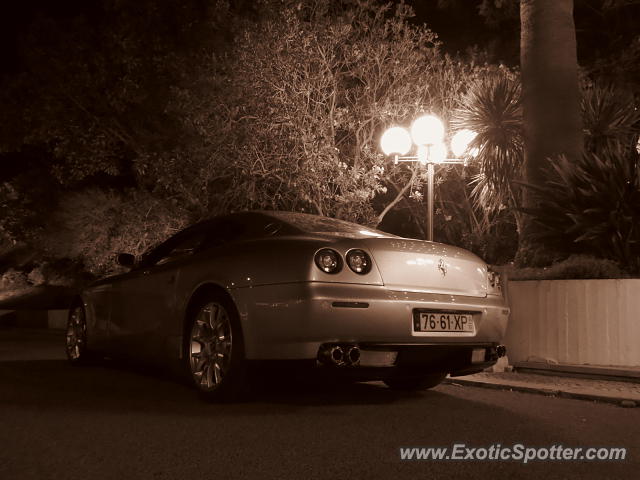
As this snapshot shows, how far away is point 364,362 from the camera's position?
17.1ft

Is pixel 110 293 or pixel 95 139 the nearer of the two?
pixel 110 293

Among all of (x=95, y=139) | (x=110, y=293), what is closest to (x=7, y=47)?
(x=95, y=139)

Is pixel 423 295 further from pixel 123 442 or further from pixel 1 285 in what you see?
pixel 1 285

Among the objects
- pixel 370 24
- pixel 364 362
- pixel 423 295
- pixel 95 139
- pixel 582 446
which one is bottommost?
pixel 582 446

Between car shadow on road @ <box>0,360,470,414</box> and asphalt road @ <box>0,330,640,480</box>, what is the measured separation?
0.5 inches

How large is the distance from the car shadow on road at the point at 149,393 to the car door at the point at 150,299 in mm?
342

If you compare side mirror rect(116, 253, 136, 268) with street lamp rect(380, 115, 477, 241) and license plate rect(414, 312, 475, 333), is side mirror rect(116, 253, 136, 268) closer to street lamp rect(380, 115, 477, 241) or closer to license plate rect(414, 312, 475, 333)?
license plate rect(414, 312, 475, 333)

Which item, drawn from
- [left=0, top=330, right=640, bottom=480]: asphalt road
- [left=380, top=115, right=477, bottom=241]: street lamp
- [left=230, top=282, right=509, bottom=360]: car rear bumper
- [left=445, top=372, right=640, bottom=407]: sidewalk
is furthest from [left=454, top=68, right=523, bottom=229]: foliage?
[left=230, top=282, right=509, bottom=360]: car rear bumper

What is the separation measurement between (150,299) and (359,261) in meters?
2.15

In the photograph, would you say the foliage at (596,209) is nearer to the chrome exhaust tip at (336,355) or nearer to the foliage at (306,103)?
the chrome exhaust tip at (336,355)

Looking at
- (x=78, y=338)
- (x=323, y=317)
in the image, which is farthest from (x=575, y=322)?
(x=78, y=338)

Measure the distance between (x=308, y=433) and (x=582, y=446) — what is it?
152cm

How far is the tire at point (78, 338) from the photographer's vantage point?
8008 mm

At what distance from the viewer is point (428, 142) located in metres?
10.9
